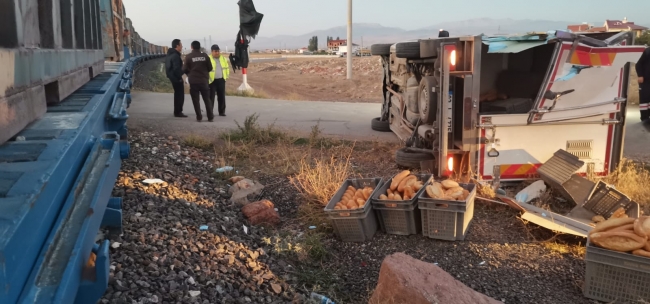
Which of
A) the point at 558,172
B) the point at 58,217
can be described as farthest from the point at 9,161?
the point at 558,172

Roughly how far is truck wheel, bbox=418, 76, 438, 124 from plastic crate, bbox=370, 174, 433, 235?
5.91 ft

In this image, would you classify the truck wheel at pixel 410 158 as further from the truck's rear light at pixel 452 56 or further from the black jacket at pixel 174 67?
the black jacket at pixel 174 67

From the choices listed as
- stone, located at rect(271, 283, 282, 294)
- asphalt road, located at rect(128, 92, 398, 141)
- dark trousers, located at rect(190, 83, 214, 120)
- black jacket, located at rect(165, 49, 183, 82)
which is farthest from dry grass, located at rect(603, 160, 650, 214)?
black jacket, located at rect(165, 49, 183, 82)

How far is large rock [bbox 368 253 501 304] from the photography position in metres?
3.47

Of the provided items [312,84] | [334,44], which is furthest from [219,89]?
[334,44]

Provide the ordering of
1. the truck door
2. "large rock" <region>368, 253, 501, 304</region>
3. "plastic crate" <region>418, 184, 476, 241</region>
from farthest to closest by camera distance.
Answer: the truck door < "plastic crate" <region>418, 184, 476, 241</region> < "large rock" <region>368, 253, 501, 304</region>

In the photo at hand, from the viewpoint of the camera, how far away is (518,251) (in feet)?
17.4

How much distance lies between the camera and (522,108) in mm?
6996

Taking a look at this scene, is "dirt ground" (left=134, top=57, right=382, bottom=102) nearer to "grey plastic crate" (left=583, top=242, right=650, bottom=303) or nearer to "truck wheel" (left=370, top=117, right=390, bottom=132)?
"truck wheel" (left=370, top=117, right=390, bottom=132)

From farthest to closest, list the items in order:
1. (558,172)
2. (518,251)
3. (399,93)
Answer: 1. (399,93)
2. (558,172)
3. (518,251)

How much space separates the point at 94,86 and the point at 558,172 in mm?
5416

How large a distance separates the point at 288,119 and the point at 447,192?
25.6ft

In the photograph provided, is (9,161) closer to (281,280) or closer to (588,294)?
(281,280)

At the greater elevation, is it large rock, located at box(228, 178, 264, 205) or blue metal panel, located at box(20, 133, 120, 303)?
blue metal panel, located at box(20, 133, 120, 303)
